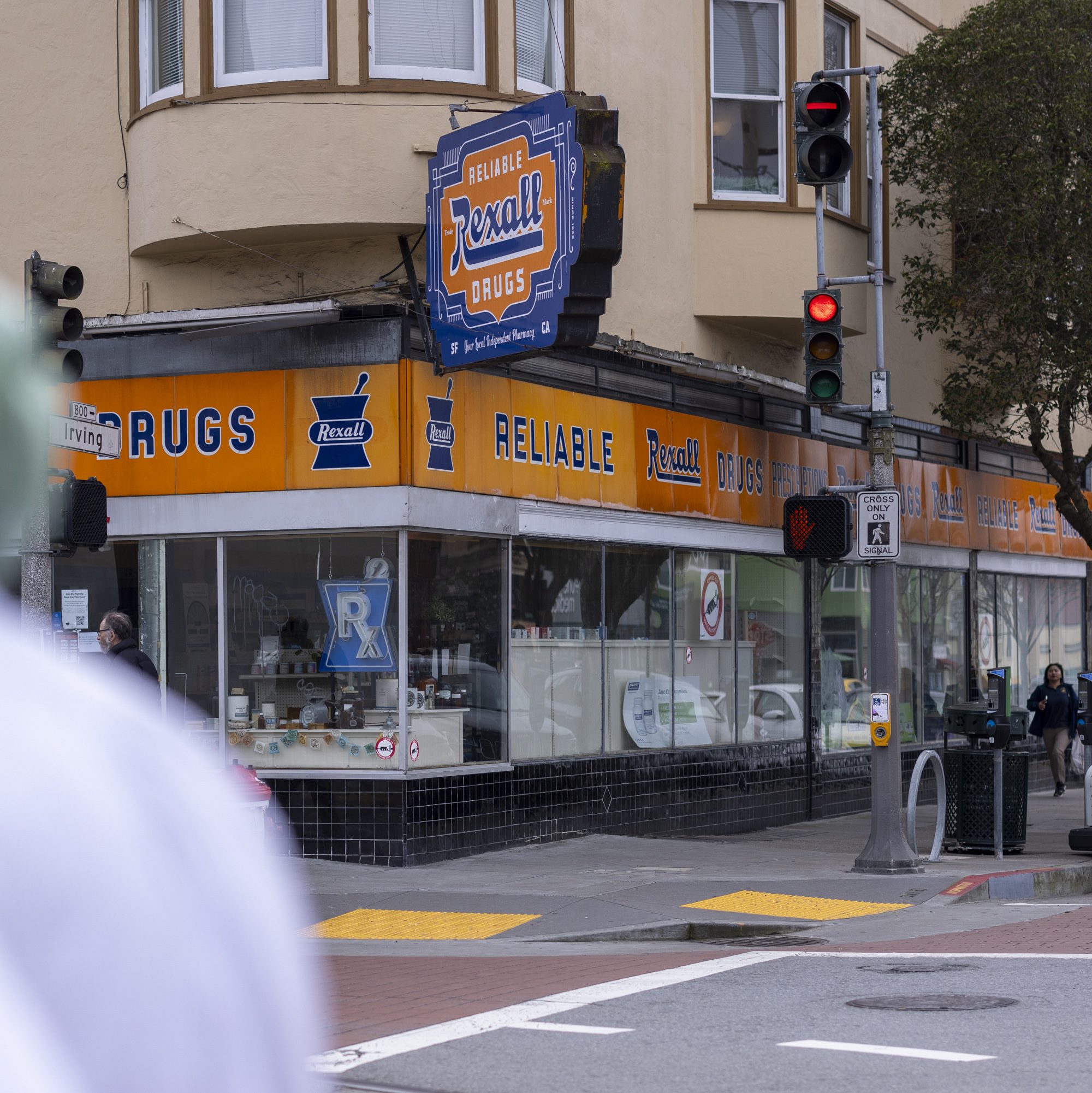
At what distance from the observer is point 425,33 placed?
43.2 ft

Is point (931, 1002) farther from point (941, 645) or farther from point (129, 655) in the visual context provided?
point (941, 645)

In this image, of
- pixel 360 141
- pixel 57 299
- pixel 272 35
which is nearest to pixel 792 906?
pixel 57 299

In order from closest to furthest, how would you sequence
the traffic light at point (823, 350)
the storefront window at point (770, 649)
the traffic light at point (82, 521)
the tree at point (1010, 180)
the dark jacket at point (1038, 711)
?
the traffic light at point (82, 521) < the traffic light at point (823, 350) < the storefront window at point (770, 649) < the tree at point (1010, 180) < the dark jacket at point (1038, 711)

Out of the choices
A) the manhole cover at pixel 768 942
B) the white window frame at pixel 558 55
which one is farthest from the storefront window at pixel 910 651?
the manhole cover at pixel 768 942

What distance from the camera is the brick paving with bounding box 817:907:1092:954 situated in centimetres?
937

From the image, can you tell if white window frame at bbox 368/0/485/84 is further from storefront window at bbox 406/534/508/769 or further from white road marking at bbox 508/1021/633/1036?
white road marking at bbox 508/1021/633/1036

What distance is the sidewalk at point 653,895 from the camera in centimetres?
1013

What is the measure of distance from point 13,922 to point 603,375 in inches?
546

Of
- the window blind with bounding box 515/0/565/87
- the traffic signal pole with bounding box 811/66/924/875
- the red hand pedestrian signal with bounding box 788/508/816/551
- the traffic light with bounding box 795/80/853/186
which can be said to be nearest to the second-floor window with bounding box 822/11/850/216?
the window blind with bounding box 515/0/565/87

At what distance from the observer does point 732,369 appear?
16094 mm

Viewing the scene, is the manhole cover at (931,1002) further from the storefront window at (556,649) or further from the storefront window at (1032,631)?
the storefront window at (1032,631)

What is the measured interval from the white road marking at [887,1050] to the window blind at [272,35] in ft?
29.9

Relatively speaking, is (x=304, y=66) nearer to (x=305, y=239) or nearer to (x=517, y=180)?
(x=305, y=239)

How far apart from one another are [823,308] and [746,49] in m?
5.67
